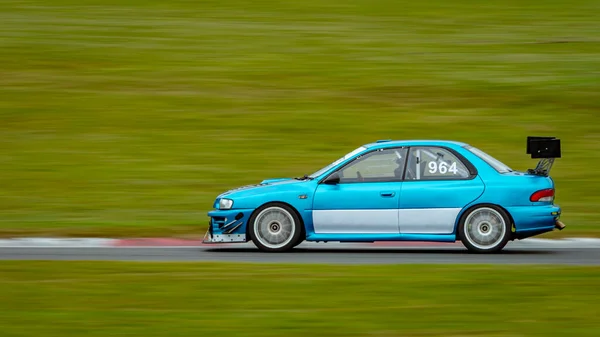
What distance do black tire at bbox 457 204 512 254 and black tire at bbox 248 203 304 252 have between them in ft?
6.36

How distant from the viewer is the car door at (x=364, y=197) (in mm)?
11945

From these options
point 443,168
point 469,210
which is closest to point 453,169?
point 443,168

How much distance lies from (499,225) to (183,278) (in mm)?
4097

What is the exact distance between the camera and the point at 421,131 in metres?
20.1

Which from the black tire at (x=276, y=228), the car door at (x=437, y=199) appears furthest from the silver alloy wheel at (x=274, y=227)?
the car door at (x=437, y=199)

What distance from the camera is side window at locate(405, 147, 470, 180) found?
12.1 m

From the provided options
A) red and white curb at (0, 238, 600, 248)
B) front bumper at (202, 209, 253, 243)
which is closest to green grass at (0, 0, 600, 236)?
red and white curb at (0, 238, 600, 248)

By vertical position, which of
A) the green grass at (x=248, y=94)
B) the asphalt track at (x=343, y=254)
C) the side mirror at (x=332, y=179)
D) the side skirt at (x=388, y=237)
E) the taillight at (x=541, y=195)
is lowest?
the asphalt track at (x=343, y=254)

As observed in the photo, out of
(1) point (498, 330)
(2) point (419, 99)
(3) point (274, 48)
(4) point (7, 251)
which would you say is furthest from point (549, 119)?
(1) point (498, 330)

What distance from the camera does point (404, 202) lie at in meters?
11.9

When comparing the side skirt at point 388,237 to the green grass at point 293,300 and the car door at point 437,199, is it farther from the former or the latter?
the green grass at point 293,300

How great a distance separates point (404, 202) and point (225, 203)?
85.2 inches

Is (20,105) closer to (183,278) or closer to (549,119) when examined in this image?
(549,119)

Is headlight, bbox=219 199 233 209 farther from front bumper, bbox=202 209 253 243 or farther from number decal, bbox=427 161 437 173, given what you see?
number decal, bbox=427 161 437 173
